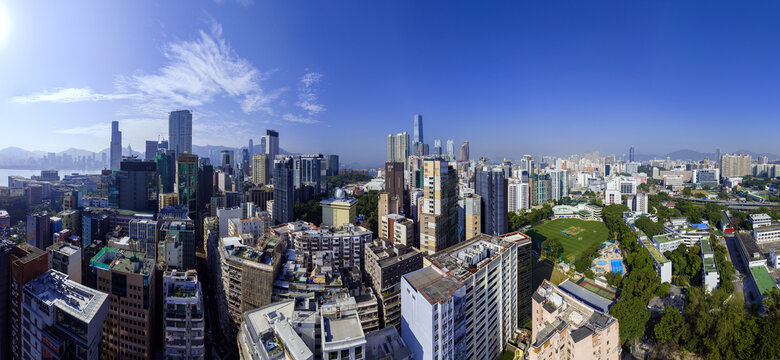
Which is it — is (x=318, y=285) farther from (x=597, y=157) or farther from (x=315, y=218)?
(x=597, y=157)

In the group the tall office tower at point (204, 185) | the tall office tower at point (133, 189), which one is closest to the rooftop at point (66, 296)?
the tall office tower at point (133, 189)

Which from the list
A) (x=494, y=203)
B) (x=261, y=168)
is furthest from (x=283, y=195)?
(x=261, y=168)

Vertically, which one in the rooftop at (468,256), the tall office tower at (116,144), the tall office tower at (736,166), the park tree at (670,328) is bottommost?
the park tree at (670,328)

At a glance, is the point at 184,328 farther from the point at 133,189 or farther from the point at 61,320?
the point at 133,189

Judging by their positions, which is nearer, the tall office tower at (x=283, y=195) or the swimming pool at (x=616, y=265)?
the swimming pool at (x=616, y=265)

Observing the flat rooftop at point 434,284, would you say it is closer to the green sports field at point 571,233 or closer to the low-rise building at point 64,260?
the low-rise building at point 64,260

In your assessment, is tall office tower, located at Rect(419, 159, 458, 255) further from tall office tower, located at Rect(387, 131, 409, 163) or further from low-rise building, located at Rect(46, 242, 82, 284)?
tall office tower, located at Rect(387, 131, 409, 163)
